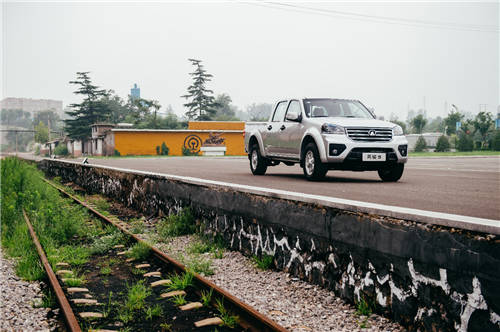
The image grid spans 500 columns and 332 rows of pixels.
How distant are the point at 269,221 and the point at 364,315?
186 cm

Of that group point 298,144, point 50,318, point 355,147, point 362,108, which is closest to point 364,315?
point 50,318

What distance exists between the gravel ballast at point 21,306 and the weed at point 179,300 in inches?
45.0

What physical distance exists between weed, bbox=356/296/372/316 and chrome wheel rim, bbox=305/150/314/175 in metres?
6.20

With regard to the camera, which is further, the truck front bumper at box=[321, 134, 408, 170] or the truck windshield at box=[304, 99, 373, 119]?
the truck windshield at box=[304, 99, 373, 119]

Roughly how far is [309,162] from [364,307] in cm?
644

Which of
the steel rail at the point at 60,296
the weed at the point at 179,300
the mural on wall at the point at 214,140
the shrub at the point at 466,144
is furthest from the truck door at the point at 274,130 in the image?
the shrub at the point at 466,144

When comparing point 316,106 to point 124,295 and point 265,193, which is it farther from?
point 124,295

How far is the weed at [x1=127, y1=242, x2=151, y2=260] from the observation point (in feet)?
21.6

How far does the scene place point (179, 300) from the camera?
15.1 feet

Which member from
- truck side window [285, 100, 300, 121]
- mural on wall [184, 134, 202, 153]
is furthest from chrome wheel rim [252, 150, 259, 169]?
mural on wall [184, 134, 202, 153]

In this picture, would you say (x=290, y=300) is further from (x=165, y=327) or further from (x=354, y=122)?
(x=354, y=122)

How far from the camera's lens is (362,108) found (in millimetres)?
11102

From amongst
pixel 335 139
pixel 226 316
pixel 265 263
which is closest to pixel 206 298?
pixel 226 316

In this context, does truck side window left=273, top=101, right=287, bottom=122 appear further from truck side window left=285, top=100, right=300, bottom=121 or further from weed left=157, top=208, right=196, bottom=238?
weed left=157, top=208, right=196, bottom=238
